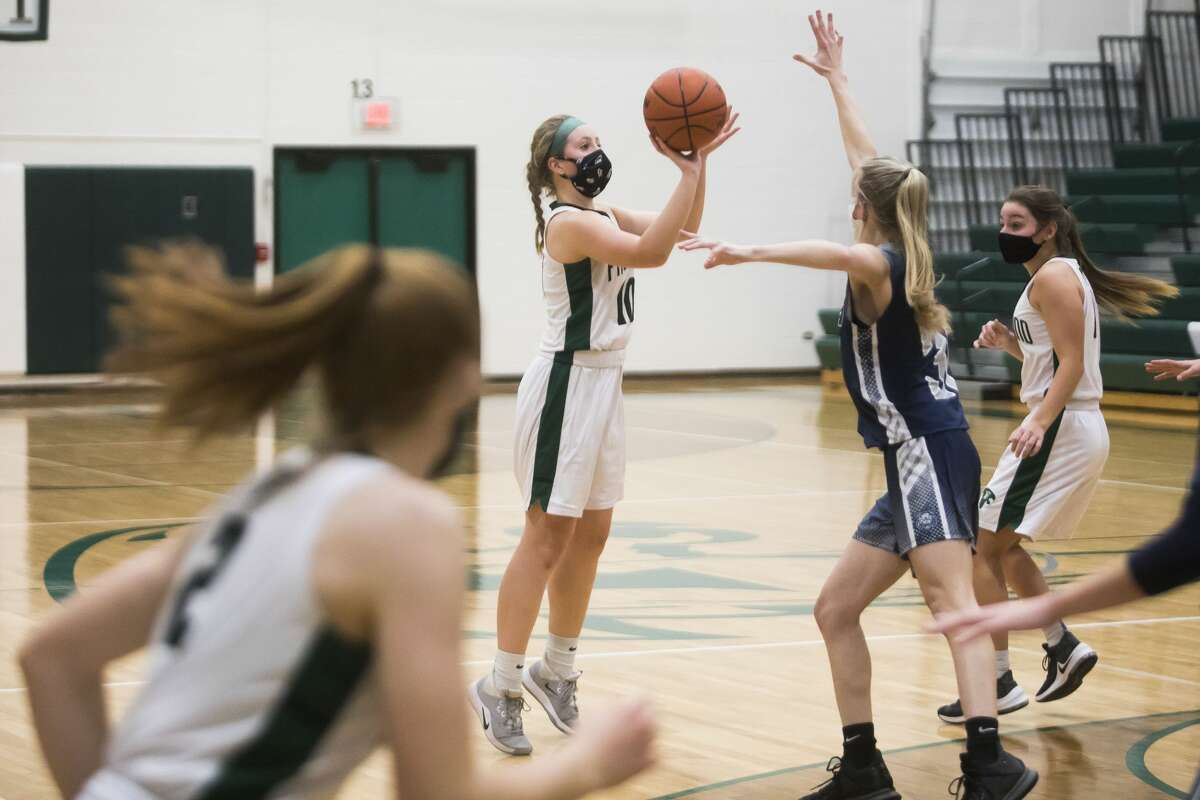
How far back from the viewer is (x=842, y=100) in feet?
15.7

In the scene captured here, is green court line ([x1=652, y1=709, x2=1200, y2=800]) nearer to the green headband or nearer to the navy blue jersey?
the navy blue jersey

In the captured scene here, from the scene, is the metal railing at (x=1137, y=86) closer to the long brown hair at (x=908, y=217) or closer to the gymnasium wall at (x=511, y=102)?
the gymnasium wall at (x=511, y=102)

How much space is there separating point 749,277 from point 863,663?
1344cm

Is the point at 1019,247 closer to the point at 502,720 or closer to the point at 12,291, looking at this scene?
the point at 502,720

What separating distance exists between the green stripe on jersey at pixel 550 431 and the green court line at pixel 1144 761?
1642 mm

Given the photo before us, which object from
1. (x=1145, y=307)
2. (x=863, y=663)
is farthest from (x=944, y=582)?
(x=1145, y=307)

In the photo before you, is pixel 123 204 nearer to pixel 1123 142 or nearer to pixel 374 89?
pixel 374 89

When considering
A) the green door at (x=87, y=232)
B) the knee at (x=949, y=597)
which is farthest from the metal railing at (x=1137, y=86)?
the knee at (x=949, y=597)

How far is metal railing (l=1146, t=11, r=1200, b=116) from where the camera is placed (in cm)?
1769

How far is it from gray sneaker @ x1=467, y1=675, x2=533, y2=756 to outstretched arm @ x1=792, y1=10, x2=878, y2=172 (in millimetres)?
1679

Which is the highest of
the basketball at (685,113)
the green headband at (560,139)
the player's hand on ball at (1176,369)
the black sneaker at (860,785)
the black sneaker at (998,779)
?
the basketball at (685,113)

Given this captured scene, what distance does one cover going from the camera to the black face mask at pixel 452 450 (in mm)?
1646

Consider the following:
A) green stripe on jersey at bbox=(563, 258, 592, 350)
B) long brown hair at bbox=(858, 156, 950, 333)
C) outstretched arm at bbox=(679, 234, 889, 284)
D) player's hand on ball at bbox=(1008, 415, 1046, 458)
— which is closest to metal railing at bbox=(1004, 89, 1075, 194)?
player's hand on ball at bbox=(1008, 415, 1046, 458)

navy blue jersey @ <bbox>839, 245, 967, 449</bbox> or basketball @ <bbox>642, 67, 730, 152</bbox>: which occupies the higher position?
basketball @ <bbox>642, 67, 730, 152</bbox>
